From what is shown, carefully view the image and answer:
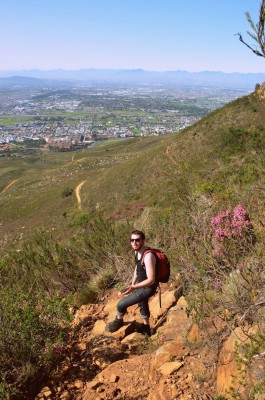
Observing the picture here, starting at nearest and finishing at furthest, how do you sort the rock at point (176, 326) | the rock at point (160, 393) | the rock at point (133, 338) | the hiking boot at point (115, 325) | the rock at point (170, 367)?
the rock at point (160, 393), the rock at point (170, 367), the rock at point (176, 326), the rock at point (133, 338), the hiking boot at point (115, 325)

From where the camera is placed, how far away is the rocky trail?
2773mm

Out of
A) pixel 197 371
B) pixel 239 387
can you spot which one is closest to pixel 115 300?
pixel 197 371

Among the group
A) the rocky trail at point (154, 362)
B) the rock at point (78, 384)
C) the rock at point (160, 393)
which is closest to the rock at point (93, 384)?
the rocky trail at point (154, 362)

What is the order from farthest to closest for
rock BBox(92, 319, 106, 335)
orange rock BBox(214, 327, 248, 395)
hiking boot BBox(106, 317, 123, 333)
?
rock BBox(92, 319, 106, 335), hiking boot BBox(106, 317, 123, 333), orange rock BBox(214, 327, 248, 395)

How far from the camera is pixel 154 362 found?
10.5 feet

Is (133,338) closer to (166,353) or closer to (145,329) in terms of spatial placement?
(145,329)

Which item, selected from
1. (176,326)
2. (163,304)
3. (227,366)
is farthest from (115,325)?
(227,366)

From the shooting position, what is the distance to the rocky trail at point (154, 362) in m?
2.77

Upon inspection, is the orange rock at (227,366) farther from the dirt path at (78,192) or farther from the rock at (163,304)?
the dirt path at (78,192)

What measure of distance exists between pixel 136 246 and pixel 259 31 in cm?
296

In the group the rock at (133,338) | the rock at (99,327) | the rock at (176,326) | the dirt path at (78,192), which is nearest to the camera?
the rock at (176,326)

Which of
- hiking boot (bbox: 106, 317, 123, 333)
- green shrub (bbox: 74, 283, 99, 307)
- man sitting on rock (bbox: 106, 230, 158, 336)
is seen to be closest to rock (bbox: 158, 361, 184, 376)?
man sitting on rock (bbox: 106, 230, 158, 336)

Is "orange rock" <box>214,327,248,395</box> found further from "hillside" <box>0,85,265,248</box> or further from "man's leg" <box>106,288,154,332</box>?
"hillside" <box>0,85,265,248</box>

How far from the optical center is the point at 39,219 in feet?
108
